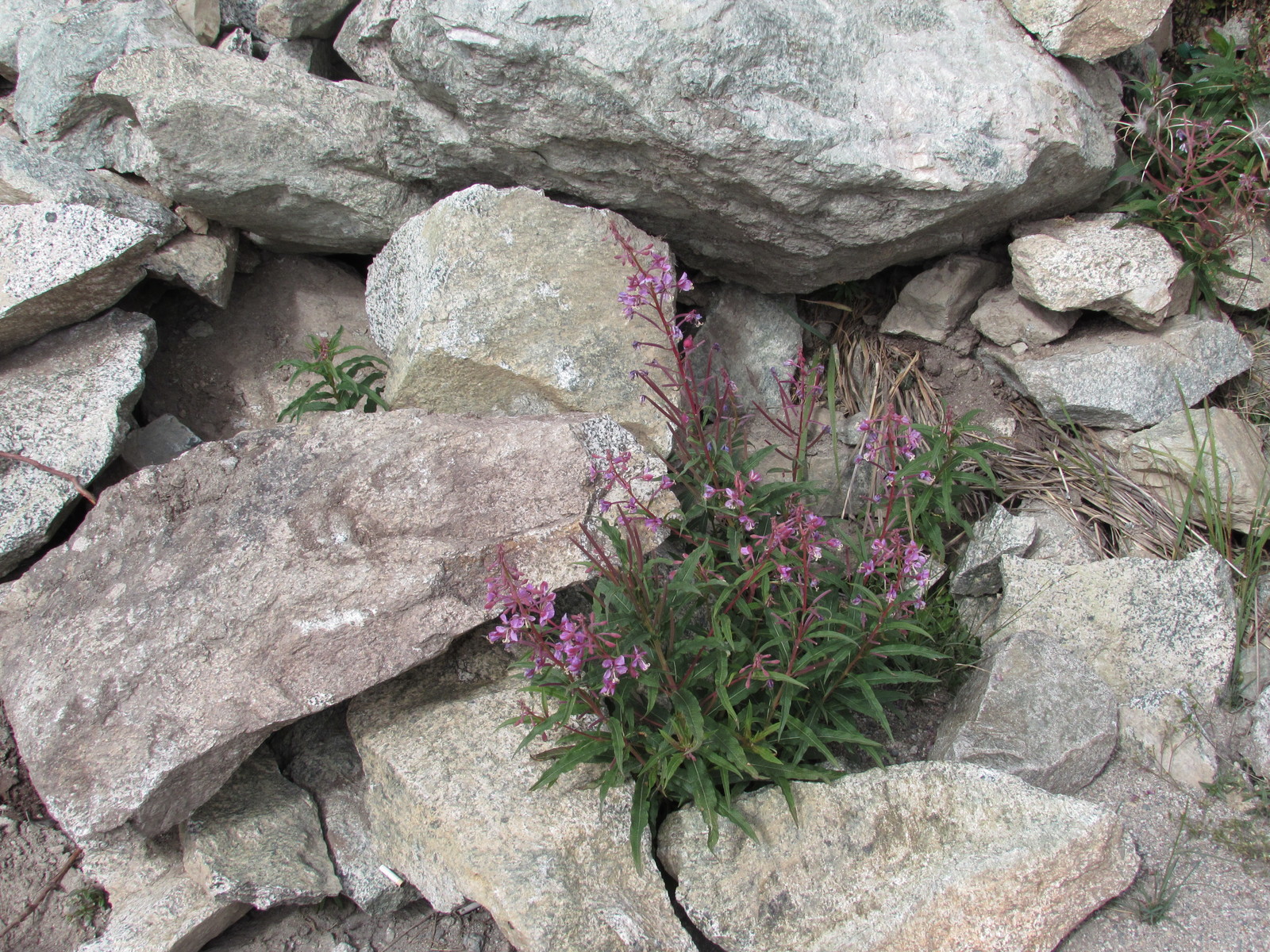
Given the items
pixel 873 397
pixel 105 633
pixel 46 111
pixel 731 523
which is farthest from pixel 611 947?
pixel 46 111

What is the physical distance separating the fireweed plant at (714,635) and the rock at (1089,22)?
1882 millimetres

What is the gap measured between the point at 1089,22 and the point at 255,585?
3.77 m

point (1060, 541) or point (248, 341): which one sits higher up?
point (248, 341)

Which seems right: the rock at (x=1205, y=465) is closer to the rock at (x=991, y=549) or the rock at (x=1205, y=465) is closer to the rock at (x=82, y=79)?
the rock at (x=991, y=549)

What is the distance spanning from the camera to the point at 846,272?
402 centimetres

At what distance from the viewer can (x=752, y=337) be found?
4277 millimetres

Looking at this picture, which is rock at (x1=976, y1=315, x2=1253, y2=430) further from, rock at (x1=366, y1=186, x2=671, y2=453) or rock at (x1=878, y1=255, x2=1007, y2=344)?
rock at (x1=366, y1=186, x2=671, y2=453)

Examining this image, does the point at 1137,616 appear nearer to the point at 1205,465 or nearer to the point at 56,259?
the point at 1205,465

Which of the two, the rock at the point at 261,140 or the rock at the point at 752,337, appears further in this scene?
the rock at the point at 752,337

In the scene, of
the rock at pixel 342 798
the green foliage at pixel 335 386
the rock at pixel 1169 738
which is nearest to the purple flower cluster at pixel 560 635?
the rock at pixel 342 798

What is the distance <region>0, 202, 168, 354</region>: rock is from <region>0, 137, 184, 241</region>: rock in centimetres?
10

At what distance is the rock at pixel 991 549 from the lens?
344 cm

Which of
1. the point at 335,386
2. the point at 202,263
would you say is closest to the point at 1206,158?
the point at 335,386

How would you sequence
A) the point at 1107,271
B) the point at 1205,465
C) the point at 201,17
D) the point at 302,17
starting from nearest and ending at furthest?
the point at 1205,465, the point at 1107,271, the point at 302,17, the point at 201,17
